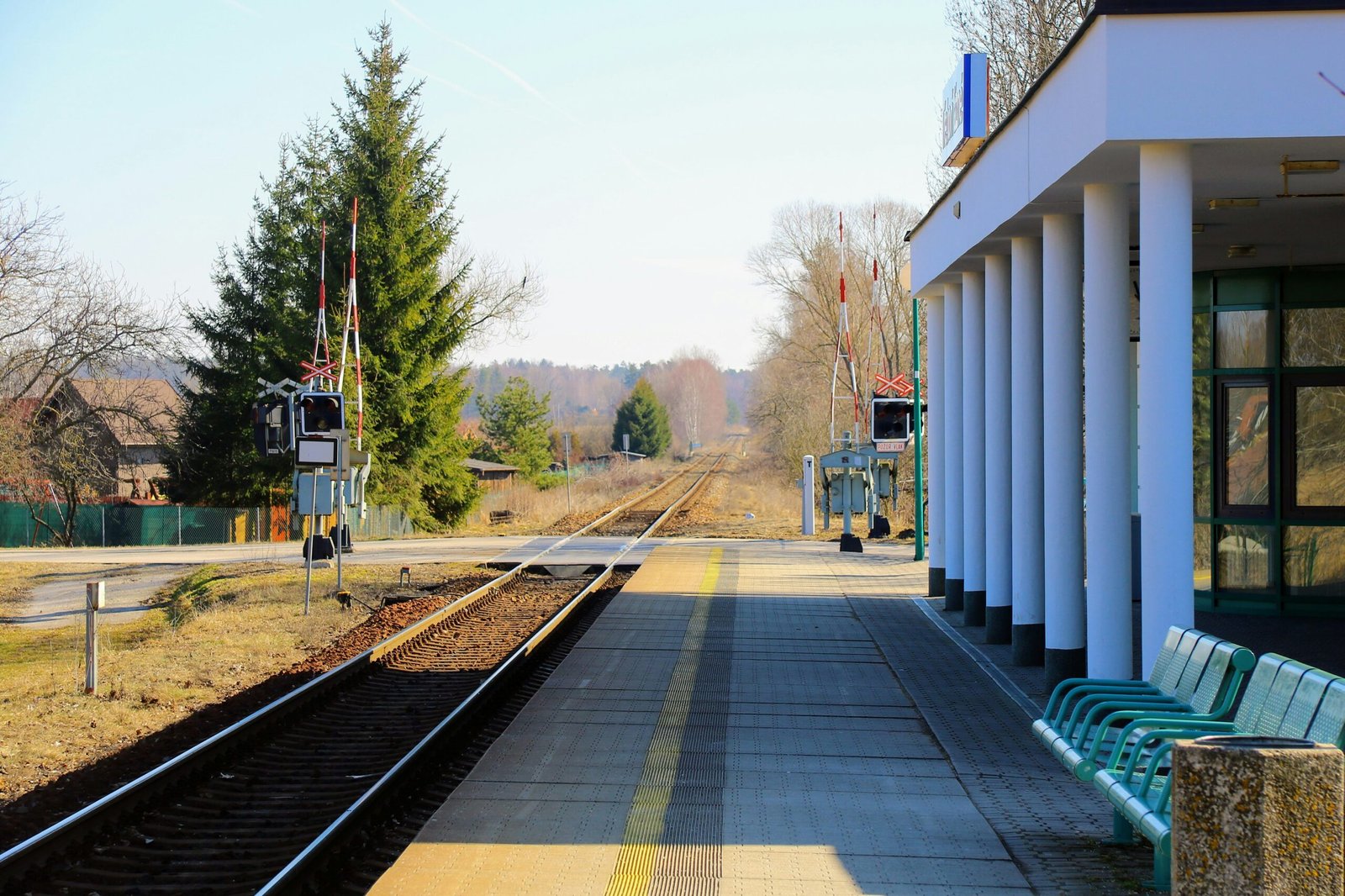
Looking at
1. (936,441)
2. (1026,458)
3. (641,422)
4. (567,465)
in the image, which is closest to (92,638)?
(1026,458)

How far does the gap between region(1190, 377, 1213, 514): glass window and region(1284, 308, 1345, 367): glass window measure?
908 millimetres

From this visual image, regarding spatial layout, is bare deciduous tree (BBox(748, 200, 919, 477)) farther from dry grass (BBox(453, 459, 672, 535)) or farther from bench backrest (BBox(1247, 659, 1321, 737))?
bench backrest (BBox(1247, 659, 1321, 737))

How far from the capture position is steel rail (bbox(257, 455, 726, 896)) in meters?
Result: 6.26

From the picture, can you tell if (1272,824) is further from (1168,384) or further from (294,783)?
(294,783)

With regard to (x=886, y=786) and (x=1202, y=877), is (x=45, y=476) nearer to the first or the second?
(x=886, y=786)

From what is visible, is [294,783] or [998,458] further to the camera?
[998,458]

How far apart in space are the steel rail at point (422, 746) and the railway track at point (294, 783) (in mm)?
14

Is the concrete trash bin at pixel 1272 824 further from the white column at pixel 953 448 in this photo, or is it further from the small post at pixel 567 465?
the small post at pixel 567 465

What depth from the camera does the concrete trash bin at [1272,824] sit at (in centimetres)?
398

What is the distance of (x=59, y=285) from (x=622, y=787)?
113ft

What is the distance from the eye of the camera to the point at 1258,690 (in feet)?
18.3

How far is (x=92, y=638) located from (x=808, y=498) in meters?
20.2

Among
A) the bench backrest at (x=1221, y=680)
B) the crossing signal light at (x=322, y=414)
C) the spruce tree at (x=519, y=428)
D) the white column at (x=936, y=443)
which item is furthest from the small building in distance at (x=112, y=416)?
the bench backrest at (x=1221, y=680)

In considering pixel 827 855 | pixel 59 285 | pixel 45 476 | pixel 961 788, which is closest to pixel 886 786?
pixel 961 788
